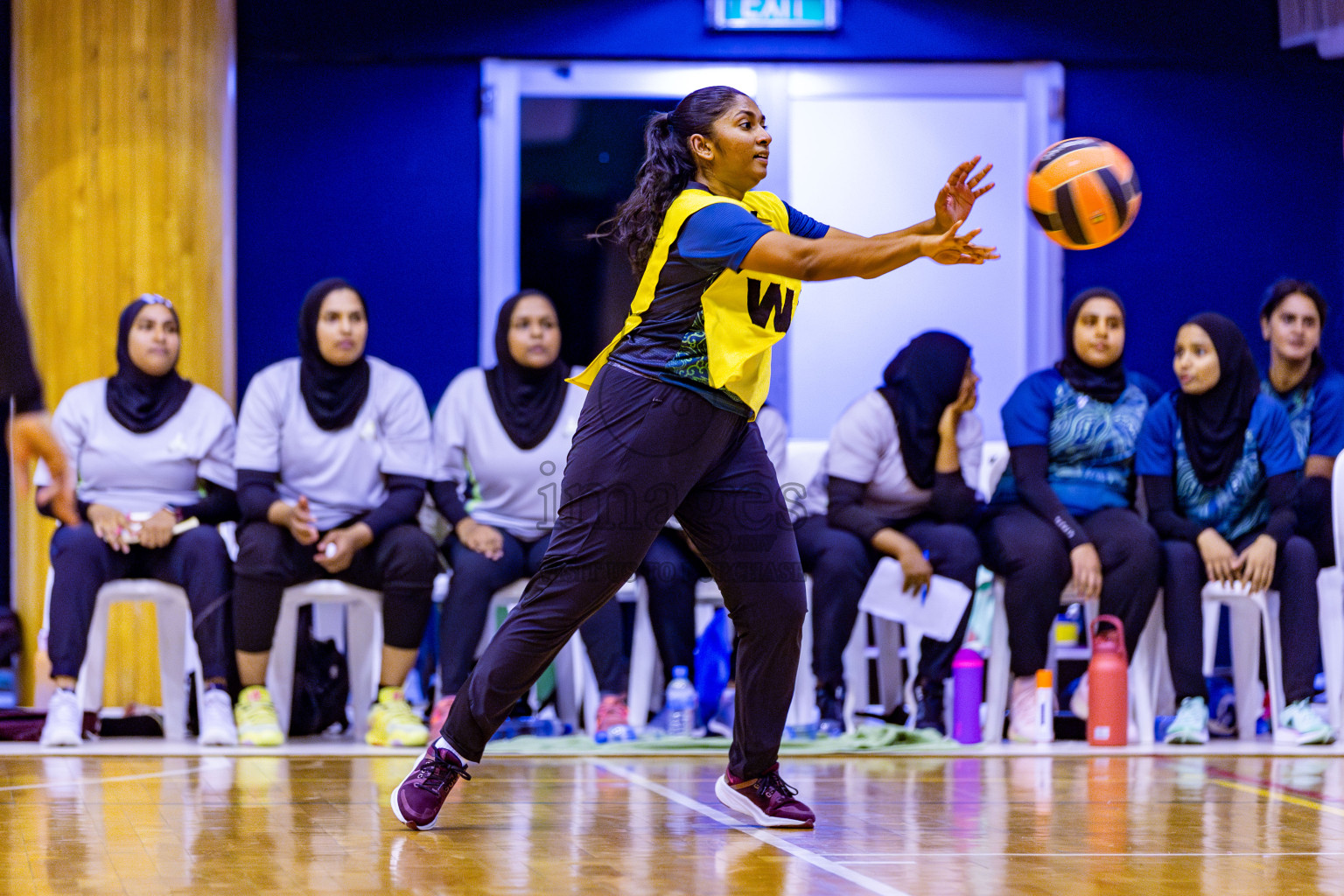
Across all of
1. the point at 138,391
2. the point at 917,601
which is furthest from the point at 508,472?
the point at 917,601

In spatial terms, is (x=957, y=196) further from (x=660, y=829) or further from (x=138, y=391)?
(x=138, y=391)

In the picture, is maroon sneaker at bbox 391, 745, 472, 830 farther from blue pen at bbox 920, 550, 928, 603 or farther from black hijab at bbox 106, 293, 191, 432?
black hijab at bbox 106, 293, 191, 432

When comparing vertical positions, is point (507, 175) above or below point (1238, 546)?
above

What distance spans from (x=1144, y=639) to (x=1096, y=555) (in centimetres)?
40

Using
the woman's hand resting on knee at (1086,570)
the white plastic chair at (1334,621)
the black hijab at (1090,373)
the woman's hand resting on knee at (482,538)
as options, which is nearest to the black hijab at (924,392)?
the black hijab at (1090,373)

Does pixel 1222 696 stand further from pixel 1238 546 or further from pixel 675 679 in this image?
pixel 675 679

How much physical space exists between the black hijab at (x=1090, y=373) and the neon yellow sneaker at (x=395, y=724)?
104 inches

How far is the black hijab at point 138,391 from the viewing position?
5.62 m

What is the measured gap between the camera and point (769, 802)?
340 cm

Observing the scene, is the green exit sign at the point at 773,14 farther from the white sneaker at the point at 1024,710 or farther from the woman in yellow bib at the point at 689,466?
the woman in yellow bib at the point at 689,466

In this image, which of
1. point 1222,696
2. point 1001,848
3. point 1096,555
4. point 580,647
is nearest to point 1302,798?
point 1001,848

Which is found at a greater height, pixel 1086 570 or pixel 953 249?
pixel 953 249

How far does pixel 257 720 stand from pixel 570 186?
360 cm

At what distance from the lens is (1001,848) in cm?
314
